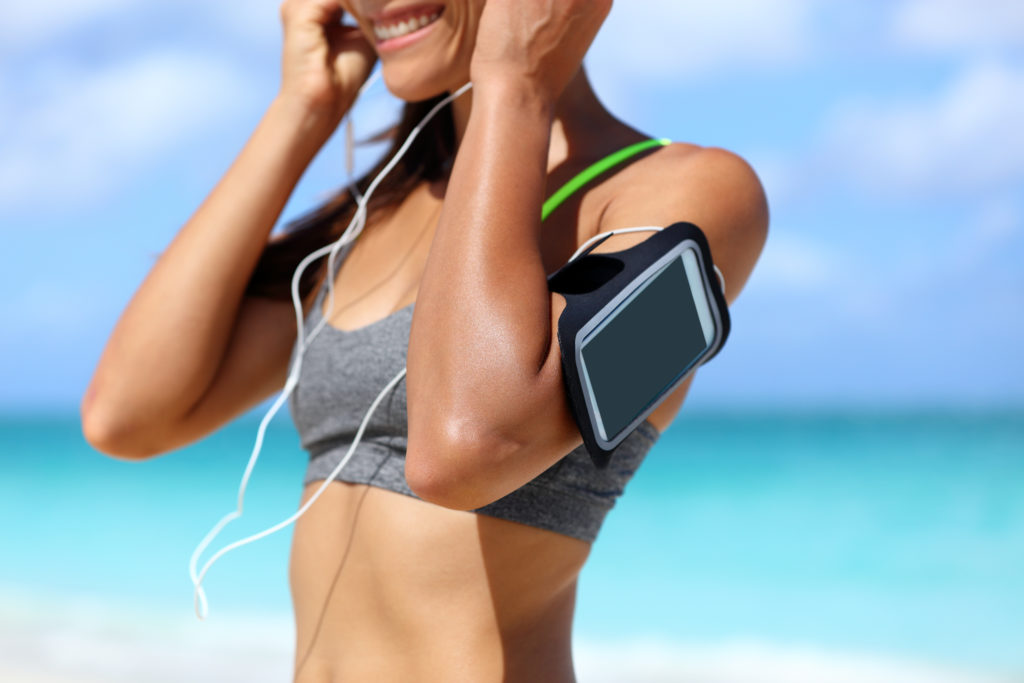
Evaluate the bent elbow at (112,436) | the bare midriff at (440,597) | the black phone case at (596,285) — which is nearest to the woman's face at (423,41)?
the black phone case at (596,285)

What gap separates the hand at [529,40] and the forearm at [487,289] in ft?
0.08

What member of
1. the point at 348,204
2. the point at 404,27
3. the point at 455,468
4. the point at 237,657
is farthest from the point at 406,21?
the point at 237,657

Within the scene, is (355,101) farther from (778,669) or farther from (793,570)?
(793,570)

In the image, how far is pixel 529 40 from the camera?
1180 millimetres

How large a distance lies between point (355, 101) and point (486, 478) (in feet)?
3.14

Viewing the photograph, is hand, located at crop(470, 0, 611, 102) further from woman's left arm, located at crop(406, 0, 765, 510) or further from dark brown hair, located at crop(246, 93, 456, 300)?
dark brown hair, located at crop(246, 93, 456, 300)

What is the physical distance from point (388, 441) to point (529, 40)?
0.54 m

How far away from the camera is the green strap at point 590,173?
1420 millimetres

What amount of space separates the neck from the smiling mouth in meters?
0.17

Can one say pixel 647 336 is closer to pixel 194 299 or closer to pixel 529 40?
pixel 529 40

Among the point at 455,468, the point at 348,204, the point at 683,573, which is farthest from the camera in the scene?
the point at 683,573

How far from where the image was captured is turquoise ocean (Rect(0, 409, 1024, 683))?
6.16m

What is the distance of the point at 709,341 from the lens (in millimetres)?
1200

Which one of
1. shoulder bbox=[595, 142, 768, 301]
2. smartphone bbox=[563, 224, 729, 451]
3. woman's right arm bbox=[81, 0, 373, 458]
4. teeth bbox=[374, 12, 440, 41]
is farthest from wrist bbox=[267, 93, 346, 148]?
smartphone bbox=[563, 224, 729, 451]
